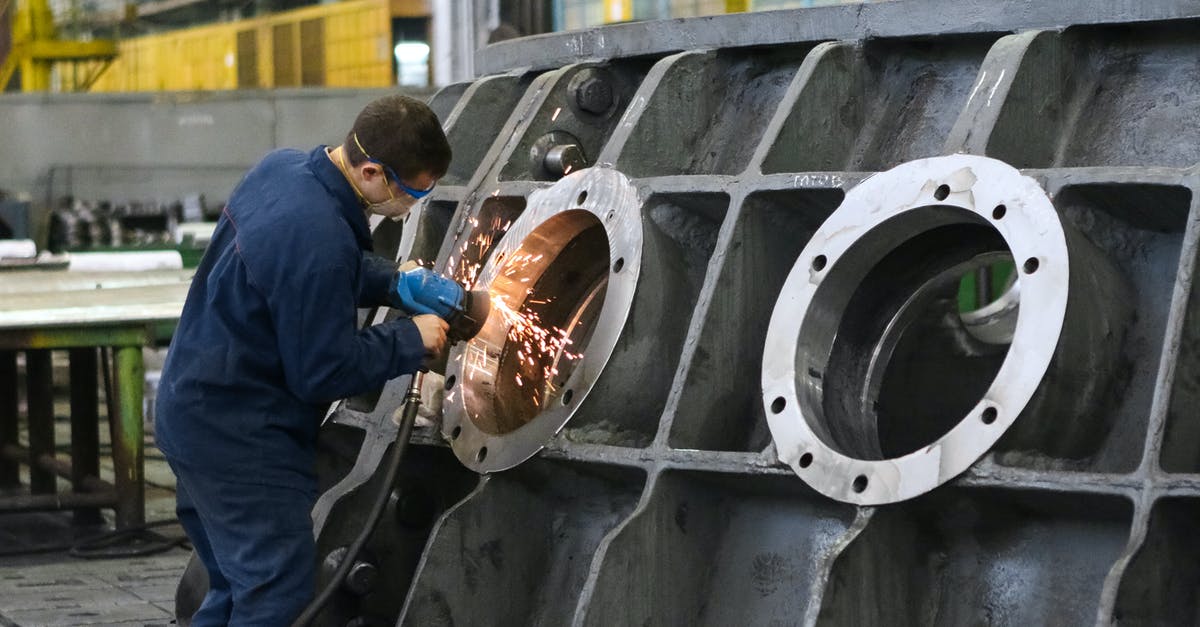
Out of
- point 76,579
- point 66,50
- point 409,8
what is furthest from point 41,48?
A: point 76,579

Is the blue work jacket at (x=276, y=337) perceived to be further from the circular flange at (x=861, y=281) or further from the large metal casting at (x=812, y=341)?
the circular flange at (x=861, y=281)

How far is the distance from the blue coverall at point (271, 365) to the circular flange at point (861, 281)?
0.75 m

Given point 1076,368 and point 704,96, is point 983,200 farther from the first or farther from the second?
point 704,96

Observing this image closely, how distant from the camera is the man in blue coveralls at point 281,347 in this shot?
306 cm

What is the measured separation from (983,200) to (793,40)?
0.80 metres

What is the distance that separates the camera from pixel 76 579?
538 centimetres

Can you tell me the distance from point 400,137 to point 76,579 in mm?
2870

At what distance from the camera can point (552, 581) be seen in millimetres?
3490

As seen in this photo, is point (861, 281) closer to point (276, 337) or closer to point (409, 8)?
point (276, 337)

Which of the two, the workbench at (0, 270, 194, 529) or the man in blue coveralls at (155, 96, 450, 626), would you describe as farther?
the workbench at (0, 270, 194, 529)

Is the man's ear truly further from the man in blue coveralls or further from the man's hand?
the man's hand

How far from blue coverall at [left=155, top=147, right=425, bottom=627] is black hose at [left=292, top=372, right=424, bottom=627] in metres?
0.04

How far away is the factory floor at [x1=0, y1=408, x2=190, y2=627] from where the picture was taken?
4738mm

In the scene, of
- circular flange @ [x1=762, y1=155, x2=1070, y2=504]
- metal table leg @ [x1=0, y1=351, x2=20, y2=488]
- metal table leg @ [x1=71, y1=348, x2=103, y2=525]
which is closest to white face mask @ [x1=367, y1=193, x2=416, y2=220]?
circular flange @ [x1=762, y1=155, x2=1070, y2=504]
